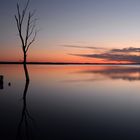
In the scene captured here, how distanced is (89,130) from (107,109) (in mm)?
4495

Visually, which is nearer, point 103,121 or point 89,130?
point 89,130

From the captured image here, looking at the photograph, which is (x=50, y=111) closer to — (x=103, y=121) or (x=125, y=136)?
(x=103, y=121)

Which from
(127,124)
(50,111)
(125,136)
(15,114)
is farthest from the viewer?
(50,111)

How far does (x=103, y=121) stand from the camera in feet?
35.8

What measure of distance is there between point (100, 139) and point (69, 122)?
7.97 feet

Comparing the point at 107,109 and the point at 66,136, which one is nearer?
the point at 66,136

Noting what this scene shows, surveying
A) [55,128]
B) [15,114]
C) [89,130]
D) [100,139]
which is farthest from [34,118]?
[100,139]

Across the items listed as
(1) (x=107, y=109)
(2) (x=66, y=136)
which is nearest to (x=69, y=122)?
(2) (x=66, y=136)

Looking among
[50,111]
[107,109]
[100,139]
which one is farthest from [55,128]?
[107,109]

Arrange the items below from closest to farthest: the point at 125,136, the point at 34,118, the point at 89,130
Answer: the point at 125,136
the point at 89,130
the point at 34,118

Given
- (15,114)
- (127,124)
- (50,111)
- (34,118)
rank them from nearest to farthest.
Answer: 1. (127,124)
2. (34,118)
3. (15,114)
4. (50,111)

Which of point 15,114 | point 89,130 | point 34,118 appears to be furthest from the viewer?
point 15,114

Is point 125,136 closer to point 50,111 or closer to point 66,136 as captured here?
point 66,136

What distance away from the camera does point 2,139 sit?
26.6ft
